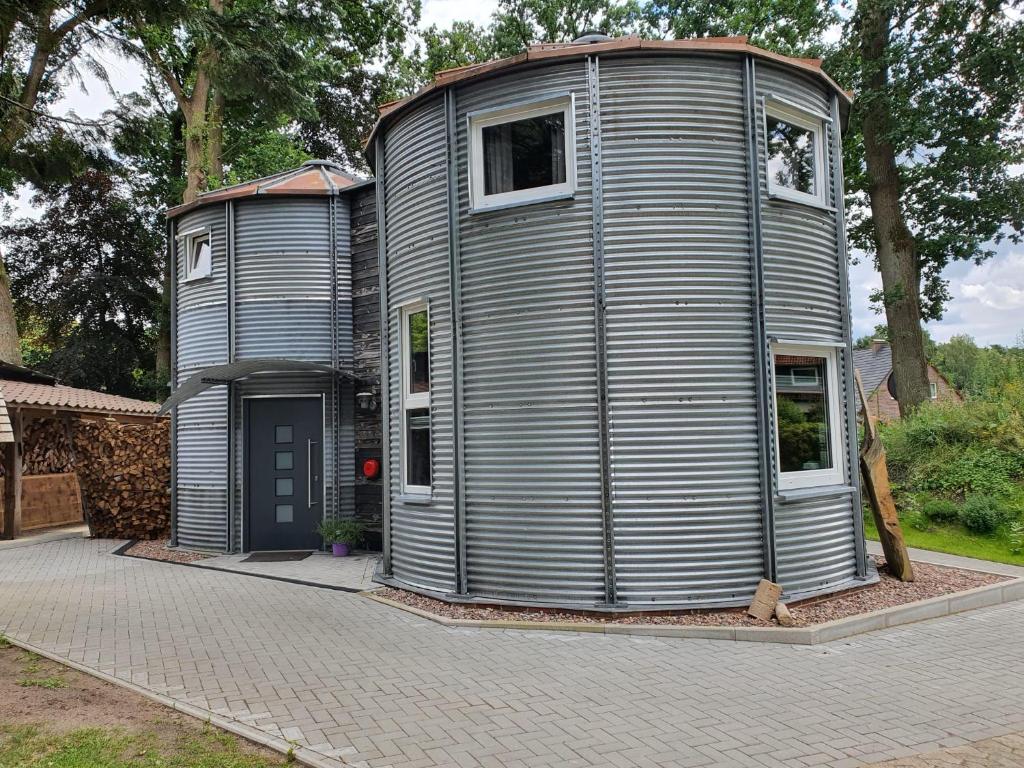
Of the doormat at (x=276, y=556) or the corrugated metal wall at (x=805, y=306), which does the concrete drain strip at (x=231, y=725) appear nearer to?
the corrugated metal wall at (x=805, y=306)

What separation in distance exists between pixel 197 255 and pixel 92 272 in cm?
1425

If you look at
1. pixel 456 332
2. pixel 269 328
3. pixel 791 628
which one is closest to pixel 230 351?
pixel 269 328

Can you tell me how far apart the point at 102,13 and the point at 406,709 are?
27.5 ft

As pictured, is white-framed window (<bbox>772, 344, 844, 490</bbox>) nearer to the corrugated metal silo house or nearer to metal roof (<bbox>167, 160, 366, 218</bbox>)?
the corrugated metal silo house

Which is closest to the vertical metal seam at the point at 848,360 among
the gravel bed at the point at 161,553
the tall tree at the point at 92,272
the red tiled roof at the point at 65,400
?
the gravel bed at the point at 161,553

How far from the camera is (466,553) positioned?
25.8ft

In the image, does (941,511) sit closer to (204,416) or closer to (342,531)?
(342,531)

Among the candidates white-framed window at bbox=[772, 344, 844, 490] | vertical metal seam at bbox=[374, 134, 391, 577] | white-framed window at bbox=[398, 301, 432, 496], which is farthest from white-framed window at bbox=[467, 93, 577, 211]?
white-framed window at bbox=[772, 344, 844, 490]

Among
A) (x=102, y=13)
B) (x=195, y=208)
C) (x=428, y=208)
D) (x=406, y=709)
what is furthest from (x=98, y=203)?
(x=406, y=709)

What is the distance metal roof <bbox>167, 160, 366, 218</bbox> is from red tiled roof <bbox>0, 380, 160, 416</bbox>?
15.3 ft

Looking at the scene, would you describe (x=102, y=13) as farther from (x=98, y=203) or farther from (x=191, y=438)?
(x=98, y=203)

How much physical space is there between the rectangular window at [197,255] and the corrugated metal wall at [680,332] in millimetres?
7850

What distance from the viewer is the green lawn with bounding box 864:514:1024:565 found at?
10336mm

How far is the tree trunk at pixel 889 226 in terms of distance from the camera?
17.2 m
